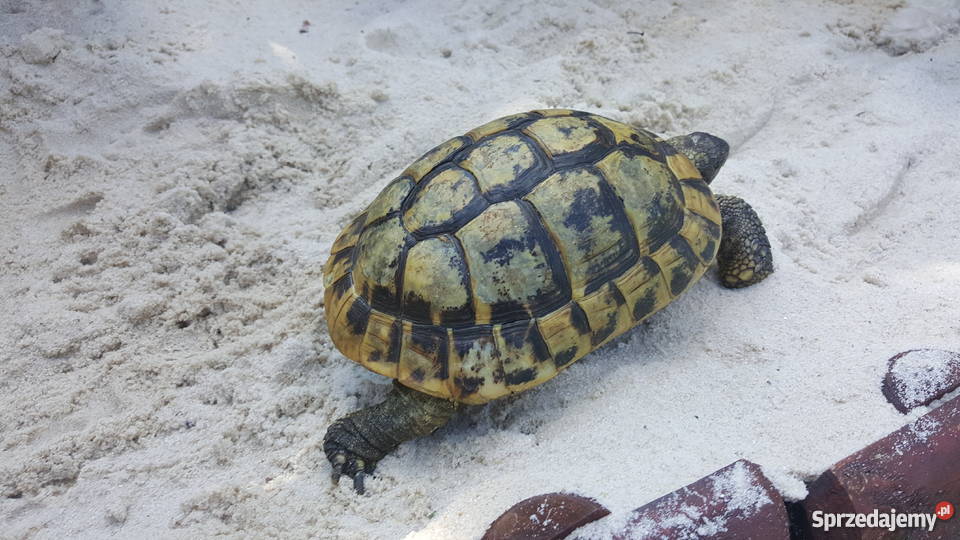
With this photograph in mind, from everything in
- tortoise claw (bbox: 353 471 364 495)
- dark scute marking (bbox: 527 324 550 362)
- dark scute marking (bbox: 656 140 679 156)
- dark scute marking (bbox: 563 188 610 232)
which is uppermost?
dark scute marking (bbox: 656 140 679 156)

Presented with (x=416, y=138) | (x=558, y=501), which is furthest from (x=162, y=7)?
(x=558, y=501)

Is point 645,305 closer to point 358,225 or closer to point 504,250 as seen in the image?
point 504,250

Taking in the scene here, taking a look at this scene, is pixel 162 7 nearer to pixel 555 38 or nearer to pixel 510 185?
pixel 555 38

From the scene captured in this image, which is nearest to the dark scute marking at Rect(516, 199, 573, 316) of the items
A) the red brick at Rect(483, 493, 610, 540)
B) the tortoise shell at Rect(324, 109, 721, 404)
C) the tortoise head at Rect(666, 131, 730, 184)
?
the tortoise shell at Rect(324, 109, 721, 404)

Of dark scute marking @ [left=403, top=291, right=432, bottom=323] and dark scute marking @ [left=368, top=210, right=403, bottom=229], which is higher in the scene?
dark scute marking @ [left=368, top=210, right=403, bottom=229]

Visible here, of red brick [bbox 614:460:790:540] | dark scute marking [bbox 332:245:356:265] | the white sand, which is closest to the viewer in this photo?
red brick [bbox 614:460:790:540]

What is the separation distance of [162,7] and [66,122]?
103cm

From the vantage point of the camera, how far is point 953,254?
8.60 feet

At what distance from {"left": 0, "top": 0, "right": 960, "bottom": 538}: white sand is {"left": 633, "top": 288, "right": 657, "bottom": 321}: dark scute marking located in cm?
20

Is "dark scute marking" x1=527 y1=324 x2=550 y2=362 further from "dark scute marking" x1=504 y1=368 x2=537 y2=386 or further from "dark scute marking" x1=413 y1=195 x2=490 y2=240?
"dark scute marking" x1=413 y1=195 x2=490 y2=240

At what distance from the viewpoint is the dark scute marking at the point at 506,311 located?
2.12 meters

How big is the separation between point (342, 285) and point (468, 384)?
0.64 m

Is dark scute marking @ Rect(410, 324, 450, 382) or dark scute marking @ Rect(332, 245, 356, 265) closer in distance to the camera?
dark scute marking @ Rect(410, 324, 450, 382)

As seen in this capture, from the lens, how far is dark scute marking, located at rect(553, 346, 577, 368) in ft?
7.05
